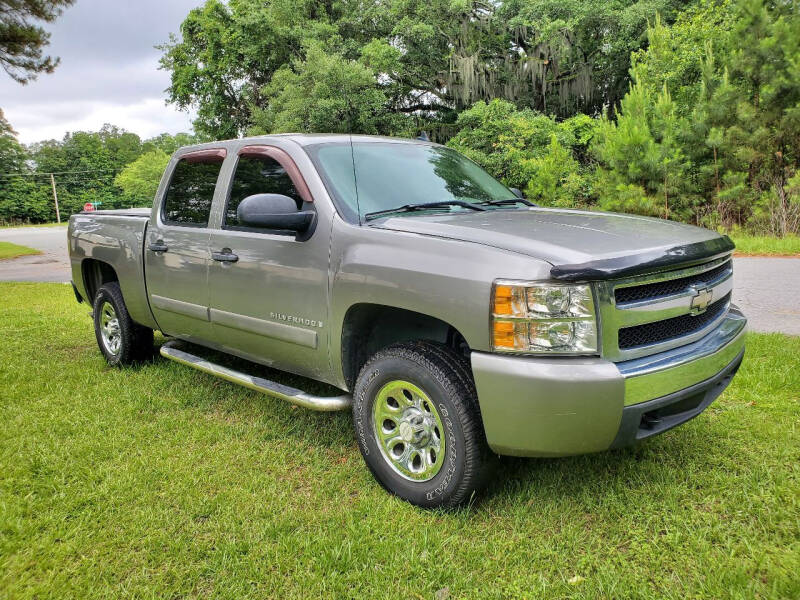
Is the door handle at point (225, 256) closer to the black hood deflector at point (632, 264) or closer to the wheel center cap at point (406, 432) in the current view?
the wheel center cap at point (406, 432)

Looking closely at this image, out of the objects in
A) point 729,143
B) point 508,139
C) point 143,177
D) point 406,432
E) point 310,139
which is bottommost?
point 406,432

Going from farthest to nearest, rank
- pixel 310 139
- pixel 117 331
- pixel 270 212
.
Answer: pixel 117 331, pixel 310 139, pixel 270 212

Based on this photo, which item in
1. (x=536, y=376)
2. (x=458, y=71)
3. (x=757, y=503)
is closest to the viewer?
(x=536, y=376)

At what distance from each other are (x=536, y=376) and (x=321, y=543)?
1189mm

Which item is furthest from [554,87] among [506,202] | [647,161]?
[506,202]

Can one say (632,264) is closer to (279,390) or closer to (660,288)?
(660,288)

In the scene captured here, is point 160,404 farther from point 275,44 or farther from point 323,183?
point 275,44

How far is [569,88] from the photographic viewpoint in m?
29.4

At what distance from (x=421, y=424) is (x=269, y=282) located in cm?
128

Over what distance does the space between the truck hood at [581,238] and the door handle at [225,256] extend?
1082 millimetres

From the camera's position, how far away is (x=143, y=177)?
7700 centimetres

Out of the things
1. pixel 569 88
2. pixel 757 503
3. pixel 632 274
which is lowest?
pixel 757 503

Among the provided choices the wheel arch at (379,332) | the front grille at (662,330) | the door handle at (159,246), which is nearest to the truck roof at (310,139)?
the door handle at (159,246)

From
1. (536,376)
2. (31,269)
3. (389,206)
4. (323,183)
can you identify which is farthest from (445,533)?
(31,269)
